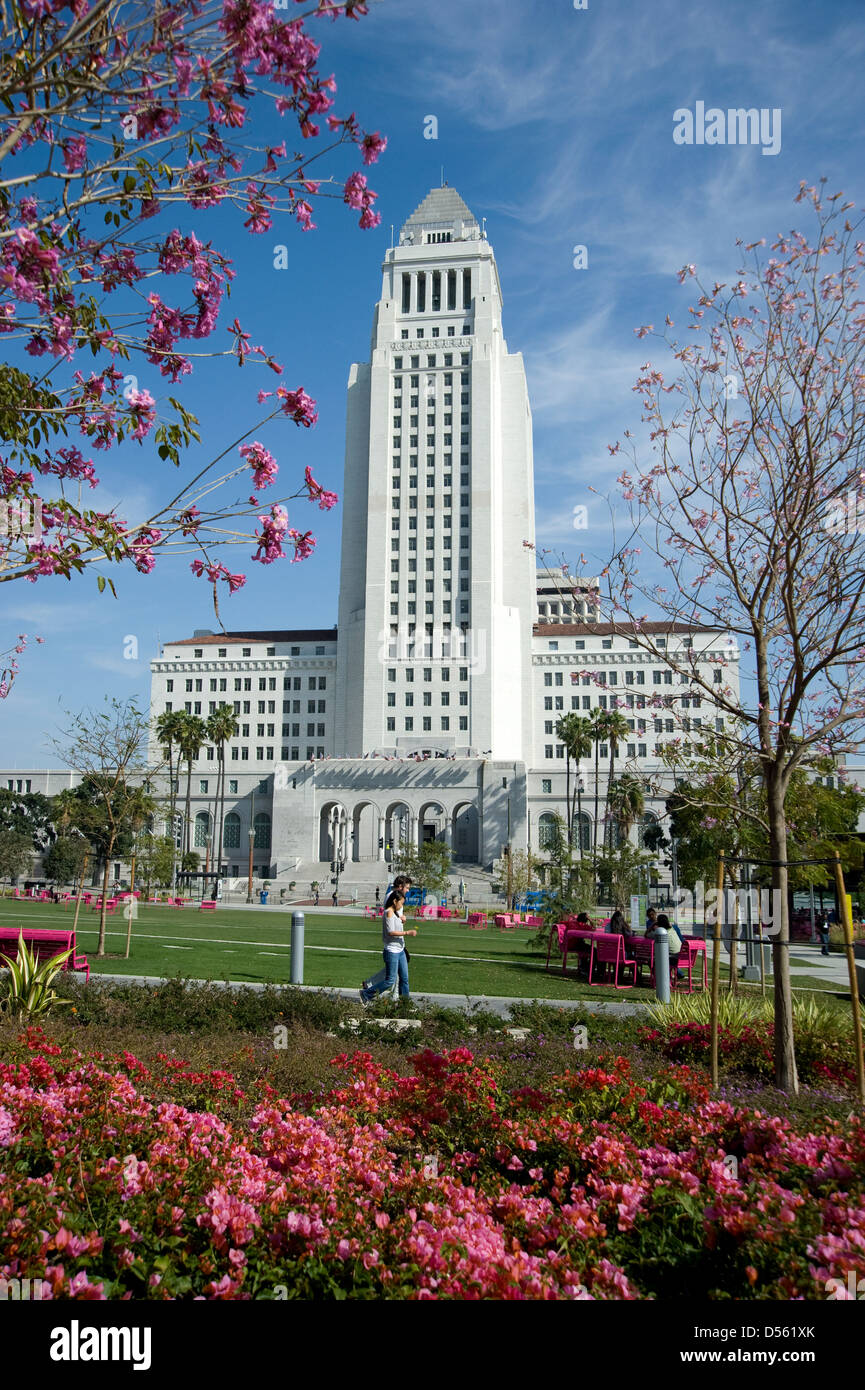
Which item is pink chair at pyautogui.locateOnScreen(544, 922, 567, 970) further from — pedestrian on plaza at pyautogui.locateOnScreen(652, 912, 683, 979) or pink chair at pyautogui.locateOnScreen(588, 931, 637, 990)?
pedestrian on plaza at pyautogui.locateOnScreen(652, 912, 683, 979)

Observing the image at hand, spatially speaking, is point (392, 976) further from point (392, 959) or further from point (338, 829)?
point (338, 829)

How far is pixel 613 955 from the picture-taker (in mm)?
16734

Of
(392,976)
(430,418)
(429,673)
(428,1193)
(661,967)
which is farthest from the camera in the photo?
(430,418)

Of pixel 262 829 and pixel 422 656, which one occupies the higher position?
pixel 422 656


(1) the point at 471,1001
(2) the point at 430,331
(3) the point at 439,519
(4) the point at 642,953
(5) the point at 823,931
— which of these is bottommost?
(5) the point at 823,931

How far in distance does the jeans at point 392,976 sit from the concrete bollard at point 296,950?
229 cm

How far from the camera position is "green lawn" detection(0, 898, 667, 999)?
15.8 m

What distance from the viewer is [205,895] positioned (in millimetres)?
58000

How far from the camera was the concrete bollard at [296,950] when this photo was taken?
48.3 feet

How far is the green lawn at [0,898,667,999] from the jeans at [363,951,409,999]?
1.88m

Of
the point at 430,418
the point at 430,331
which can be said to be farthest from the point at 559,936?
the point at 430,331

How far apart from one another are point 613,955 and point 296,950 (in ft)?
19.7

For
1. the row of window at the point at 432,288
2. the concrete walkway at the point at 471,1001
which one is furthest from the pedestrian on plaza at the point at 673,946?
the row of window at the point at 432,288

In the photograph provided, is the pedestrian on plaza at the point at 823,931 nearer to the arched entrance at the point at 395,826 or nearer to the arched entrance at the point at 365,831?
the arched entrance at the point at 395,826
